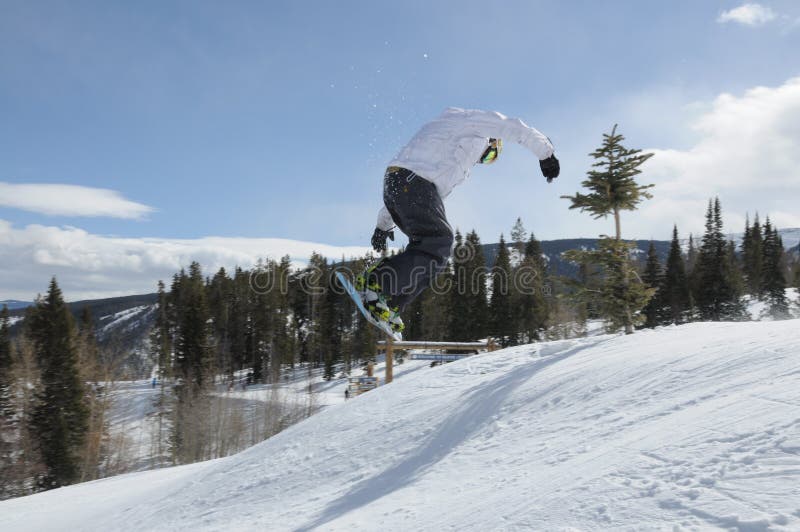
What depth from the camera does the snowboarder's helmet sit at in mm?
3723

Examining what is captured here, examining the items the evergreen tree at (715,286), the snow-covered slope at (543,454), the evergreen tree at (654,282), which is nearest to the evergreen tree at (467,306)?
the evergreen tree at (654,282)

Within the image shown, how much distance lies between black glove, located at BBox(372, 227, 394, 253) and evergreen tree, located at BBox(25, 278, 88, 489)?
3573cm

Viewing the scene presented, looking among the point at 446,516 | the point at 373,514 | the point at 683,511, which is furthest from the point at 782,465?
the point at 373,514

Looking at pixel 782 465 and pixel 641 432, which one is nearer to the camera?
pixel 782 465

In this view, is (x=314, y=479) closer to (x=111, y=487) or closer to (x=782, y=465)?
(x=782, y=465)

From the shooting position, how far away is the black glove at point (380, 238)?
174 inches

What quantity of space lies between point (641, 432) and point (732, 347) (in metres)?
1.31

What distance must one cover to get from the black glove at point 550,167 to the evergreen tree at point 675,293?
49456 millimetres

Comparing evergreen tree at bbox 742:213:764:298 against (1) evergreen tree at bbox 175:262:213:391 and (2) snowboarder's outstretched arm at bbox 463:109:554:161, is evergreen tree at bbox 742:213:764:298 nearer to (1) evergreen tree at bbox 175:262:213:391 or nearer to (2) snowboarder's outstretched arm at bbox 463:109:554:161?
(1) evergreen tree at bbox 175:262:213:391

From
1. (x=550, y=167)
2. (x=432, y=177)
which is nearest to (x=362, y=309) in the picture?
(x=432, y=177)

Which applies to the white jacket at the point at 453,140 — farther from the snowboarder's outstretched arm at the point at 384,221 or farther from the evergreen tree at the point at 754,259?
the evergreen tree at the point at 754,259

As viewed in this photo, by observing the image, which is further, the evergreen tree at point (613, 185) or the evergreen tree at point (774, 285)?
the evergreen tree at point (774, 285)

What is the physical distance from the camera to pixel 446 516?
2.66 m

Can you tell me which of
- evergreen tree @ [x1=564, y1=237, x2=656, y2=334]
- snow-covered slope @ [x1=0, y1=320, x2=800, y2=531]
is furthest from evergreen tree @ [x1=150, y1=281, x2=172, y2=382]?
snow-covered slope @ [x1=0, y1=320, x2=800, y2=531]
